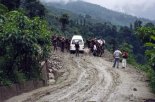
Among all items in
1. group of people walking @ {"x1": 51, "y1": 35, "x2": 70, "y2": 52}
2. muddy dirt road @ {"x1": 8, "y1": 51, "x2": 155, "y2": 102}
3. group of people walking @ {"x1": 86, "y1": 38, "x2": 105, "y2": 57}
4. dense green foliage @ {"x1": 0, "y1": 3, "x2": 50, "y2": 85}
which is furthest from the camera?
group of people walking @ {"x1": 51, "y1": 35, "x2": 70, "y2": 52}

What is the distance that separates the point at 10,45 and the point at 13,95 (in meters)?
2.71

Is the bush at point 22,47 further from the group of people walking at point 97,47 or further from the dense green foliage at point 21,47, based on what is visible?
the group of people walking at point 97,47

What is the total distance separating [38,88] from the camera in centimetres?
2244

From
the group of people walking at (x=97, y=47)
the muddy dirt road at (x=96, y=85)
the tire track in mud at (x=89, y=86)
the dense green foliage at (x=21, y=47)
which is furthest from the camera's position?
the group of people walking at (x=97, y=47)

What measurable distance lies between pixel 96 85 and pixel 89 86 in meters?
0.58

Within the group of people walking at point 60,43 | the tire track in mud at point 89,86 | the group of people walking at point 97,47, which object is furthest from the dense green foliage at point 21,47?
the group of people walking at point 60,43

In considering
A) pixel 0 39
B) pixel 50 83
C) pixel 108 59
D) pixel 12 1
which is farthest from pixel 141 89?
pixel 12 1

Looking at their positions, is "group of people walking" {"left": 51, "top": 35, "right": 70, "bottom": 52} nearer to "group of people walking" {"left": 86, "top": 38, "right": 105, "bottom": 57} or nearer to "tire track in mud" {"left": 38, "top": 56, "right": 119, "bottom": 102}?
"group of people walking" {"left": 86, "top": 38, "right": 105, "bottom": 57}

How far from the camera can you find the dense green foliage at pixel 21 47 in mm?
21047

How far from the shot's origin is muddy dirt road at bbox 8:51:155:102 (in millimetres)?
20047

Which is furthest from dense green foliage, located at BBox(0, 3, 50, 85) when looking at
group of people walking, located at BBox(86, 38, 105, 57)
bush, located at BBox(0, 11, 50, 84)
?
group of people walking, located at BBox(86, 38, 105, 57)

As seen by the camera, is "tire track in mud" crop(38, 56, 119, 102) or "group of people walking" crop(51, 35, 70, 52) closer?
"tire track in mud" crop(38, 56, 119, 102)

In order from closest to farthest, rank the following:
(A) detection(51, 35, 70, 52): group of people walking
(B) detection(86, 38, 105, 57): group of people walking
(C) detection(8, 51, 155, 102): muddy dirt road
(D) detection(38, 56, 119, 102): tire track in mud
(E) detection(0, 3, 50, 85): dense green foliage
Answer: (D) detection(38, 56, 119, 102): tire track in mud
(C) detection(8, 51, 155, 102): muddy dirt road
(E) detection(0, 3, 50, 85): dense green foliage
(B) detection(86, 38, 105, 57): group of people walking
(A) detection(51, 35, 70, 52): group of people walking

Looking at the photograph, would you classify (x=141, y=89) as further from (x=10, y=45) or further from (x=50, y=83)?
(x=10, y=45)
